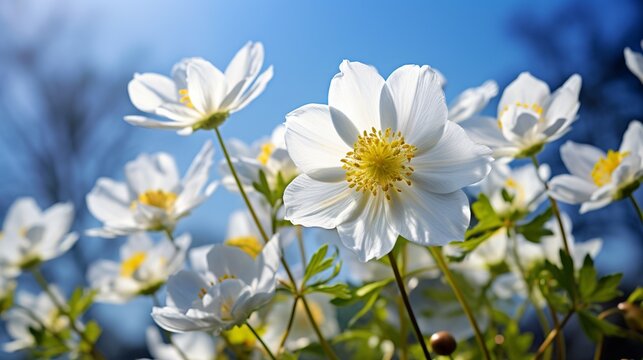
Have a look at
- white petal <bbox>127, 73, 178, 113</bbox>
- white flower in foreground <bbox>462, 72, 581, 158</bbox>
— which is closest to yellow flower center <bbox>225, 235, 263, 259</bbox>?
white petal <bbox>127, 73, 178, 113</bbox>

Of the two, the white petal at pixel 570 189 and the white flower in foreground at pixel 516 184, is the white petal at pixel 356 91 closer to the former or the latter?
the white petal at pixel 570 189

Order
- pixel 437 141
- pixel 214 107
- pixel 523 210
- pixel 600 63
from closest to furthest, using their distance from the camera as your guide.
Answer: pixel 437 141 < pixel 214 107 < pixel 523 210 < pixel 600 63

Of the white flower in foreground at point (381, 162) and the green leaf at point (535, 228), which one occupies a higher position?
→ the white flower in foreground at point (381, 162)

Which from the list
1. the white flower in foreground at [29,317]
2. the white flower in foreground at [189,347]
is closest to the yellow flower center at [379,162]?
the white flower in foreground at [189,347]

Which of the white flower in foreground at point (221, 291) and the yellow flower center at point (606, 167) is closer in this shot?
the white flower in foreground at point (221, 291)

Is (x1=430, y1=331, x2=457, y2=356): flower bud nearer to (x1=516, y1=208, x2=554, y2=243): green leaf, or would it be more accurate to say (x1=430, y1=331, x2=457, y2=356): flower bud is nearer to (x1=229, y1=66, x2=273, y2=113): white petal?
(x1=516, y1=208, x2=554, y2=243): green leaf

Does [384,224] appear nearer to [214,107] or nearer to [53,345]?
[214,107]

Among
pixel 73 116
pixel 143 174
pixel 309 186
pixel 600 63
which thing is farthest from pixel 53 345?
pixel 73 116
